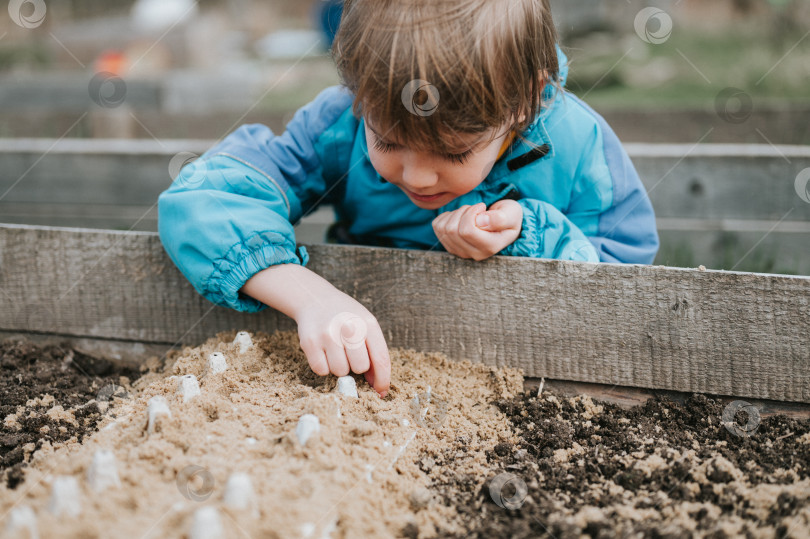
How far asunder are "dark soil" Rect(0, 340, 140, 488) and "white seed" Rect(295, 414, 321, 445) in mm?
608

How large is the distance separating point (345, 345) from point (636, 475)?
2.45 ft

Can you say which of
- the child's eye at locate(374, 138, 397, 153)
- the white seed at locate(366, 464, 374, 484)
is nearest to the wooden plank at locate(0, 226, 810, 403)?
the child's eye at locate(374, 138, 397, 153)

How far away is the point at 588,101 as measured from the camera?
659 centimetres

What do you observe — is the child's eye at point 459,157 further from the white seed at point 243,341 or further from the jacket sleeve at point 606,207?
the white seed at point 243,341

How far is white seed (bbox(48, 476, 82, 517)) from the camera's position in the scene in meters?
1.19

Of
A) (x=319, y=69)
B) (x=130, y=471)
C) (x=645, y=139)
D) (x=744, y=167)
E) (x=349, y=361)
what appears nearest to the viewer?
(x=130, y=471)

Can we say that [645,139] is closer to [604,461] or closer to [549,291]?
[549,291]

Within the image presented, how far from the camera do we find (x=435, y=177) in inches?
71.0

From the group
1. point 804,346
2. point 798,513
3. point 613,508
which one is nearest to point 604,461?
point 613,508

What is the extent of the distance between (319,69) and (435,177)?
9.25 meters
